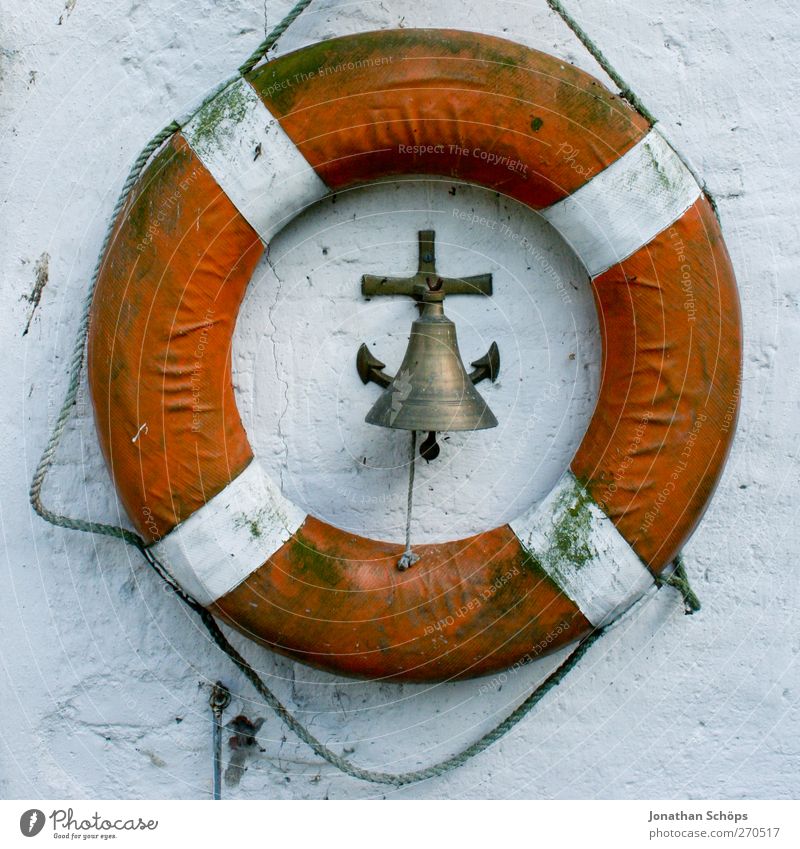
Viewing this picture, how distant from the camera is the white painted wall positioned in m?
1.67

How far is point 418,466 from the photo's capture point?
1.74 m

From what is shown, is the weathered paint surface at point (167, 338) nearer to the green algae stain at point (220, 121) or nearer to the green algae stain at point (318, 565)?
the green algae stain at point (220, 121)

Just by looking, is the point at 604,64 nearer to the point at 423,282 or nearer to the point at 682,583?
the point at 423,282

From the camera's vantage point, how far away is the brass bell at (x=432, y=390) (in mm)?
1491

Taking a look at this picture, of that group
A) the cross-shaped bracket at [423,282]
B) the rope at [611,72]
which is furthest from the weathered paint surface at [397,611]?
the rope at [611,72]

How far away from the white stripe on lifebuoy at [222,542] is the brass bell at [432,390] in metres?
0.25

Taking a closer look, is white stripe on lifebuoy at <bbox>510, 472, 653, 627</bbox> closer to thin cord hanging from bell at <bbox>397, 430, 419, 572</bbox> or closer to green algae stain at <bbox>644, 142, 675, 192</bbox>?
thin cord hanging from bell at <bbox>397, 430, 419, 572</bbox>

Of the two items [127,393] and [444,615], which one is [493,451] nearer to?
[444,615]

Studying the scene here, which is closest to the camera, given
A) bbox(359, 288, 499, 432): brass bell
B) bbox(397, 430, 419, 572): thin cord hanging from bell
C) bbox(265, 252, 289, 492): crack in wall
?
bbox(359, 288, 499, 432): brass bell

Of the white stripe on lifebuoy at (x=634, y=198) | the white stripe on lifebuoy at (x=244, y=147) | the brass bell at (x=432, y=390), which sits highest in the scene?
the white stripe on lifebuoy at (x=244, y=147)

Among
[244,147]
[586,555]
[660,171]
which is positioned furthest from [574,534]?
[244,147]

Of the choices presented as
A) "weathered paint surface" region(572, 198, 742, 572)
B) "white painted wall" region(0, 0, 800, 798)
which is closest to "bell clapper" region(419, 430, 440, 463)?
"white painted wall" region(0, 0, 800, 798)

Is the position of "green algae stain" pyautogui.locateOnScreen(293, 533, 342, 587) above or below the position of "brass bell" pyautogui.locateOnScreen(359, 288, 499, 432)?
below

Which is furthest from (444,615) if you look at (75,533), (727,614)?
(75,533)
